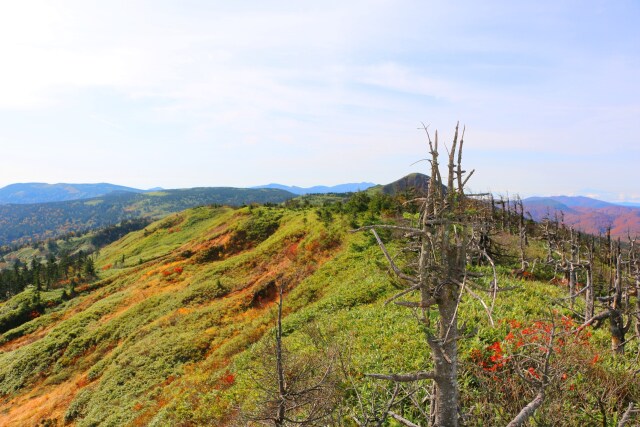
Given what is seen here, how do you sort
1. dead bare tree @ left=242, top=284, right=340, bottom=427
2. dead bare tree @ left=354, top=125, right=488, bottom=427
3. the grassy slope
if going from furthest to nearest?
the grassy slope, dead bare tree @ left=242, top=284, right=340, bottom=427, dead bare tree @ left=354, top=125, right=488, bottom=427

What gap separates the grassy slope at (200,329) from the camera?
16.8 m

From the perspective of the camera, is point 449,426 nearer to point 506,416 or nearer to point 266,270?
point 506,416

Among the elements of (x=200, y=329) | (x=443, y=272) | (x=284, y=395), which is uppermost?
(x=443, y=272)

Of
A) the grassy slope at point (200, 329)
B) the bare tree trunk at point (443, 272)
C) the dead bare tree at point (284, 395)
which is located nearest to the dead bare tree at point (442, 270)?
the bare tree trunk at point (443, 272)

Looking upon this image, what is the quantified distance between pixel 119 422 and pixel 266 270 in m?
Result: 23.2

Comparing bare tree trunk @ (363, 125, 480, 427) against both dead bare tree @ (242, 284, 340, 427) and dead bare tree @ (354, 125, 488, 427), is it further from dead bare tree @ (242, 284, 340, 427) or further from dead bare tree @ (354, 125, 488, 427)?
dead bare tree @ (242, 284, 340, 427)

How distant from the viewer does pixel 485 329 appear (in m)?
12.8

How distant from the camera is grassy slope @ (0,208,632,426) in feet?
55.0

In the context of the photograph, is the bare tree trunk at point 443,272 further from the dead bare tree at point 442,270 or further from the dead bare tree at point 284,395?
the dead bare tree at point 284,395

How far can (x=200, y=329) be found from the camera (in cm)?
3256

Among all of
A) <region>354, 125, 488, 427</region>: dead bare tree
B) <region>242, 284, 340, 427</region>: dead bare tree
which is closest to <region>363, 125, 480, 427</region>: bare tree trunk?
<region>354, 125, 488, 427</region>: dead bare tree

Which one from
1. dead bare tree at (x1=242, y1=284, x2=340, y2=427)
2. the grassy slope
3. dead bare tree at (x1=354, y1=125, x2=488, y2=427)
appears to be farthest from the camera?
the grassy slope

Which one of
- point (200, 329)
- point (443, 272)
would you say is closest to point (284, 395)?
point (443, 272)

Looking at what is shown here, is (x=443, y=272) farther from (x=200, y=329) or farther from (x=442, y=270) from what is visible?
(x=200, y=329)
